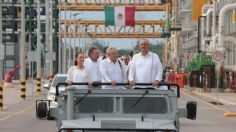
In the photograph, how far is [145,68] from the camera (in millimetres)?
11242

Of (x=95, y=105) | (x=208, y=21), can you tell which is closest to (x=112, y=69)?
(x=95, y=105)

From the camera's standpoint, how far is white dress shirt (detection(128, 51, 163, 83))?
11.2m

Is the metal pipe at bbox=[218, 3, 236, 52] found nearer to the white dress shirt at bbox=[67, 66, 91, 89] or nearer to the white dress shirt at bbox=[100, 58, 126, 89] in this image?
the white dress shirt at bbox=[67, 66, 91, 89]

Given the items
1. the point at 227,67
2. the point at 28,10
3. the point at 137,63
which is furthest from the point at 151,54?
the point at 28,10

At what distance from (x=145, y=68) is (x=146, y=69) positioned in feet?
0.07

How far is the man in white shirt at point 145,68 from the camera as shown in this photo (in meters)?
11.2

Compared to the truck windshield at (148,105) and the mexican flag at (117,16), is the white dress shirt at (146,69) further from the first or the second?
the mexican flag at (117,16)

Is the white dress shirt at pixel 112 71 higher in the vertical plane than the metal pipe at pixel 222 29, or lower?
lower

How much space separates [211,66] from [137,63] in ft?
147

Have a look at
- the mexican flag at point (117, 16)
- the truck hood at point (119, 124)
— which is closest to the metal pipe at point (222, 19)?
the mexican flag at point (117, 16)

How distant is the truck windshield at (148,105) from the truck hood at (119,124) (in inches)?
13.5

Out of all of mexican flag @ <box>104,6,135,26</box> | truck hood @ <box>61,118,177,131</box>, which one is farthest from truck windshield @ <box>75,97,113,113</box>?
mexican flag @ <box>104,6,135,26</box>

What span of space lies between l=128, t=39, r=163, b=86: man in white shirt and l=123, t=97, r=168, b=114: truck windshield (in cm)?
142

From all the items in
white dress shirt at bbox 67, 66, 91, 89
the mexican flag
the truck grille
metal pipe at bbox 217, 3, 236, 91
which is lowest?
the truck grille
